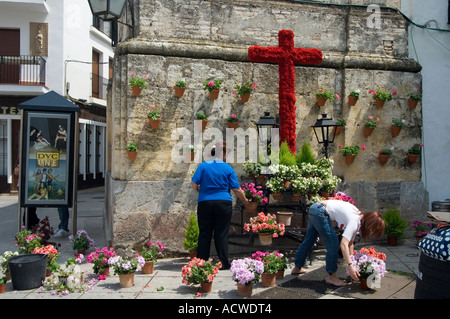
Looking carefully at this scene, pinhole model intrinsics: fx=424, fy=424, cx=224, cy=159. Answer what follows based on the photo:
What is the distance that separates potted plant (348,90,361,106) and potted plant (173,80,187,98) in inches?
114

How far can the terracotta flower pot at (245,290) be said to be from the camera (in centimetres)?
475

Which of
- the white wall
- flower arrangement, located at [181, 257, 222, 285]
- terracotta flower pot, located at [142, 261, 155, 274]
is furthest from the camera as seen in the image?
the white wall

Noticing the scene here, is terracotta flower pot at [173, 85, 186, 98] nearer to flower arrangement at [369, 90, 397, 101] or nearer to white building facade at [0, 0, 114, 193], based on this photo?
flower arrangement at [369, 90, 397, 101]

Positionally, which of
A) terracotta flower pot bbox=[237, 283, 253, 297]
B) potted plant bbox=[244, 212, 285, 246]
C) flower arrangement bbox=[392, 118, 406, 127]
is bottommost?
terracotta flower pot bbox=[237, 283, 253, 297]

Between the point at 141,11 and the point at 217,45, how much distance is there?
1.33 meters

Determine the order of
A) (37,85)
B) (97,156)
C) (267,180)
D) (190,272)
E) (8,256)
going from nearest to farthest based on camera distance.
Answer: (190,272)
(8,256)
(267,180)
(37,85)
(97,156)

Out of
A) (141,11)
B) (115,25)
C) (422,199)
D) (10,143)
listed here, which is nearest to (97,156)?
(10,143)

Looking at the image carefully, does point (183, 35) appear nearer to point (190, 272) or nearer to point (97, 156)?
point (190, 272)

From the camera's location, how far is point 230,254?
677 centimetres

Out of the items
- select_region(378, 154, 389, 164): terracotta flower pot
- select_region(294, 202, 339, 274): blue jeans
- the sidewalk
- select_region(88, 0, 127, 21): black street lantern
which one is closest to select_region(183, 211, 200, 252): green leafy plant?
the sidewalk

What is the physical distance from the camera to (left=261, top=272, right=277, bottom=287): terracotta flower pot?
5086mm

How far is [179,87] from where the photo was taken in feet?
22.0

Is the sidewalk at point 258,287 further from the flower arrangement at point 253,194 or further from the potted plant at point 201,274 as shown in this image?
the flower arrangement at point 253,194

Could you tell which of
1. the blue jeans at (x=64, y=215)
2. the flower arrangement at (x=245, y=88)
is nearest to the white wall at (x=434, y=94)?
the flower arrangement at (x=245, y=88)
